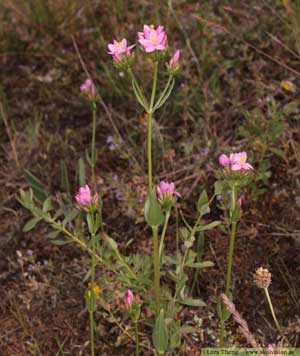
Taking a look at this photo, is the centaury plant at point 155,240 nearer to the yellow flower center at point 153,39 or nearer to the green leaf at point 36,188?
the yellow flower center at point 153,39

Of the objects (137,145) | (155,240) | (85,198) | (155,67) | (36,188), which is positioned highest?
(155,67)

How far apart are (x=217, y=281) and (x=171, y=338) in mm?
388

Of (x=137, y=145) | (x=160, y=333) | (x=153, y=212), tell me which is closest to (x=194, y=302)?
(x=160, y=333)

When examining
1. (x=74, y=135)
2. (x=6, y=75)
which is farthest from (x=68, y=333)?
(x=6, y=75)

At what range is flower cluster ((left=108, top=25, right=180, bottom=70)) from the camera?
1.46 metres

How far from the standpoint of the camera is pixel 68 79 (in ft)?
8.73

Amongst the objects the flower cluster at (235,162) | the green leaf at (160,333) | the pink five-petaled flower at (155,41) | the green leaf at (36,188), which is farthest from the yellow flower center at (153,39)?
the green leaf at (36,188)

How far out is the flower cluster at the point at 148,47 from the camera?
1.46 m

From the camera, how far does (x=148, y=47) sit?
1.46 m

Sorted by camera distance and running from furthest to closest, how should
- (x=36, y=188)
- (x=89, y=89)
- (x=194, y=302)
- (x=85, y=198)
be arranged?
(x=36, y=188), (x=89, y=89), (x=194, y=302), (x=85, y=198)

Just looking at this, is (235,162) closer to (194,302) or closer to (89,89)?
(194,302)

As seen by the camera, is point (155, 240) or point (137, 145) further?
point (137, 145)

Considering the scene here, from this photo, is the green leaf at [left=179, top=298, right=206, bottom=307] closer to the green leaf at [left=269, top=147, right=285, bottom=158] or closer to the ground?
the ground

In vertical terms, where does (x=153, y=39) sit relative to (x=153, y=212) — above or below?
above
